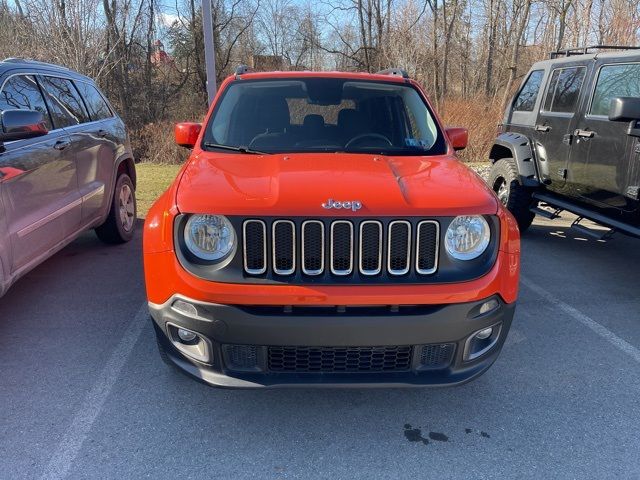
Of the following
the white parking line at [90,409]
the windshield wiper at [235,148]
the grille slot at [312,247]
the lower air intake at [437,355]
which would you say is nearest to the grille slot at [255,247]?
the grille slot at [312,247]

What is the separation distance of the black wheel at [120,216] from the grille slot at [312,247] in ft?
12.8

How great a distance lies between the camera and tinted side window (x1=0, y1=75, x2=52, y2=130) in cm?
387

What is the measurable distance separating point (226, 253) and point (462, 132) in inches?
92.5

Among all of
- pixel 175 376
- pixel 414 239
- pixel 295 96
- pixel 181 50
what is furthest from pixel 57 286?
pixel 181 50

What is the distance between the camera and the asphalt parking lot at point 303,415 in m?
2.49

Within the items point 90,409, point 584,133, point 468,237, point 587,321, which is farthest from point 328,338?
point 584,133

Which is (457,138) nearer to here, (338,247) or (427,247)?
(427,247)

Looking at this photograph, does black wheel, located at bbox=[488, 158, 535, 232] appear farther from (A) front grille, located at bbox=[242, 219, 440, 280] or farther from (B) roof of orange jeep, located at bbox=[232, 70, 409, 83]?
(A) front grille, located at bbox=[242, 219, 440, 280]

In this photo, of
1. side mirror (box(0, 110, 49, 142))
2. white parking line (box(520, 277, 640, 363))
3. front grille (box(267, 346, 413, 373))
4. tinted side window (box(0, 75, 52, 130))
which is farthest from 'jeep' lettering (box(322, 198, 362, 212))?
tinted side window (box(0, 75, 52, 130))

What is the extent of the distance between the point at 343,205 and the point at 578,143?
3918 mm

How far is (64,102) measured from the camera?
4895 millimetres

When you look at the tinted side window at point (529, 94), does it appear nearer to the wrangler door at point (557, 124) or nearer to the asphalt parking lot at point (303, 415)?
the wrangler door at point (557, 124)

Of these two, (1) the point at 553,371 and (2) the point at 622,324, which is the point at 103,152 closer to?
(1) the point at 553,371

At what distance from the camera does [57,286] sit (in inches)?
185
